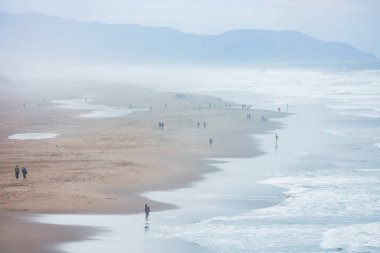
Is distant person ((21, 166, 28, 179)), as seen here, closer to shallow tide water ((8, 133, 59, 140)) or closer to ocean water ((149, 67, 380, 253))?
ocean water ((149, 67, 380, 253))

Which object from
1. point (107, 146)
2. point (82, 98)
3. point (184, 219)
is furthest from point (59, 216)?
point (82, 98)

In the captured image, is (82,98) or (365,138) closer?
(365,138)

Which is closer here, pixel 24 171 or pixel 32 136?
pixel 24 171

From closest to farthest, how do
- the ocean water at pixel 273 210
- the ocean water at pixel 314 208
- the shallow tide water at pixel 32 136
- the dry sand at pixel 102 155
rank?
the ocean water at pixel 273 210 → the ocean water at pixel 314 208 → the dry sand at pixel 102 155 → the shallow tide water at pixel 32 136

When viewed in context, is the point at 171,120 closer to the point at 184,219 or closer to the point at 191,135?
the point at 191,135

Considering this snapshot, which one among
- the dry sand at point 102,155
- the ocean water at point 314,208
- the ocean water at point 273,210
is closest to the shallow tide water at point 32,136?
the dry sand at point 102,155

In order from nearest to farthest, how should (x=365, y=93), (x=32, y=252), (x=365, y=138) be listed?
1. (x=32, y=252)
2. (x=365, y=138)
3. (x=365, y=93)

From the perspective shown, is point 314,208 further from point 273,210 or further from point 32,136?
point 32,136

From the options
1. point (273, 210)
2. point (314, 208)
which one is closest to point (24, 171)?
point (273, 210)

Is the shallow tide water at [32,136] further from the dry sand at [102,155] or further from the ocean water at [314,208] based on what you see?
the ocean water at [314,208]
